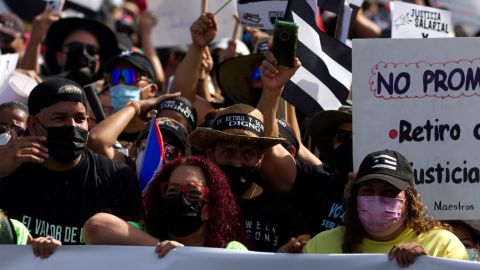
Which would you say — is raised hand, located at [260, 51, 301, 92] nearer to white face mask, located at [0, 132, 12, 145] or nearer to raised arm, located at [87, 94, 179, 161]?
raised arm, located at [87, 94, 179, 161]

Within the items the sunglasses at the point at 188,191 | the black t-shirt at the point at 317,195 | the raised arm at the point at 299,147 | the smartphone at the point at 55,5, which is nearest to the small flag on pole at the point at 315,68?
the raised arm at the point at 299,147

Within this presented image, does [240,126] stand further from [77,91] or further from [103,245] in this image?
[103,245]

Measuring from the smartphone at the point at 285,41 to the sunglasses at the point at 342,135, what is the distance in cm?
65

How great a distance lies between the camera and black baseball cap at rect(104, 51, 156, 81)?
29.7 feet

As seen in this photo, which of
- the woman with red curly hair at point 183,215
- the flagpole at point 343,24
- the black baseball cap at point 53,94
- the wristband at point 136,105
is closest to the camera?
the woman with red curly hair at point 183,215

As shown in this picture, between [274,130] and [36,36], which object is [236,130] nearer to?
[274,130]

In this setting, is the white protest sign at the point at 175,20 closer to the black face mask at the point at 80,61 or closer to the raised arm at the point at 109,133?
the black face mask at the point at 80,61

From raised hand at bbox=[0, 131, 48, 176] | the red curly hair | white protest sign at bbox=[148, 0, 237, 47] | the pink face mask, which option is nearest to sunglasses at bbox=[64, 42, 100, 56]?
white protest sign at bbox=[148, 0, 237, 47]

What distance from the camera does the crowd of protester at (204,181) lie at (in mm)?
6039

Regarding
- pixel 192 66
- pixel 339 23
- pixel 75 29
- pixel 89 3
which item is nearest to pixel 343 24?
pixel 339 23

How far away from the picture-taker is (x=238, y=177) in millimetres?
6871

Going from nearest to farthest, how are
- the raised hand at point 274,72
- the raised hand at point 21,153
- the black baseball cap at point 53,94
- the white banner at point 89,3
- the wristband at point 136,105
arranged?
1. the raised hand at point 21,153
2. the black baseball cap at point 53,94
3. the raised hand at point 274,72
4. the wristband at point 136,105
5. the white banner at point 89,3

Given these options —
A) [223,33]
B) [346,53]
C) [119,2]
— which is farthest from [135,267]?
[119,2]

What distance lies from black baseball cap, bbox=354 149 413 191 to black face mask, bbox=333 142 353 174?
117 cm
